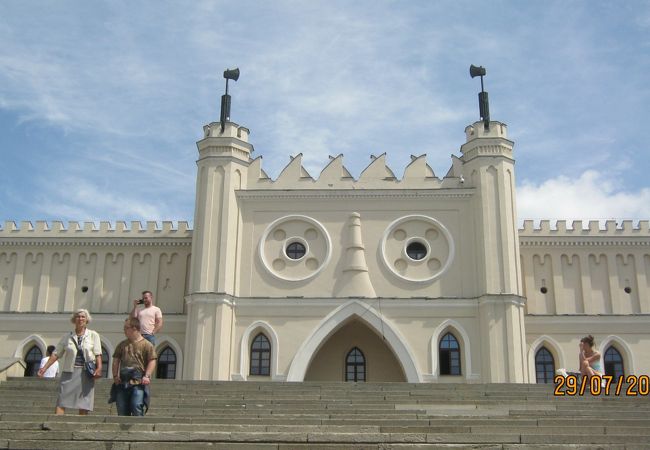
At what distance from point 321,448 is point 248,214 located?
21.9m

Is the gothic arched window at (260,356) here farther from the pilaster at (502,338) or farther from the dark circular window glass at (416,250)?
the pilaster at (502,338)

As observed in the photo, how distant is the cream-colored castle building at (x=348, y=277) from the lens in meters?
29.4

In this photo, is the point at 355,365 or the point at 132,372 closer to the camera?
the point at 132,372

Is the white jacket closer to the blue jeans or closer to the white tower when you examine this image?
the blue jeans

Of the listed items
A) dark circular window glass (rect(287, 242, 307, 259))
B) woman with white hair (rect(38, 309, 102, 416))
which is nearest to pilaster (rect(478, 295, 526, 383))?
dark circular window glass (rect(287, 242, 307, 259))

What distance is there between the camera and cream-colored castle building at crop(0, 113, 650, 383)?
2944 cm

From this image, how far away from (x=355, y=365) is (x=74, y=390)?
19.8 meters

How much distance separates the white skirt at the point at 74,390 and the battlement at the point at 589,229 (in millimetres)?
23997

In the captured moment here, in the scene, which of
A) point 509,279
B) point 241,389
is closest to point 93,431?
point 241,389

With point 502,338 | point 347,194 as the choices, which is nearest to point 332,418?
point 502,338

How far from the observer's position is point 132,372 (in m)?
11.7

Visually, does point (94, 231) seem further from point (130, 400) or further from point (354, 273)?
point (130, 400)

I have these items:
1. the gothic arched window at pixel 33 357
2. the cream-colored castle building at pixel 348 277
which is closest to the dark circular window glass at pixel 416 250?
the cream-colored castle building at pixel 348 277

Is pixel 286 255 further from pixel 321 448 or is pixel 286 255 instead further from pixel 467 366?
pixel 321 448
